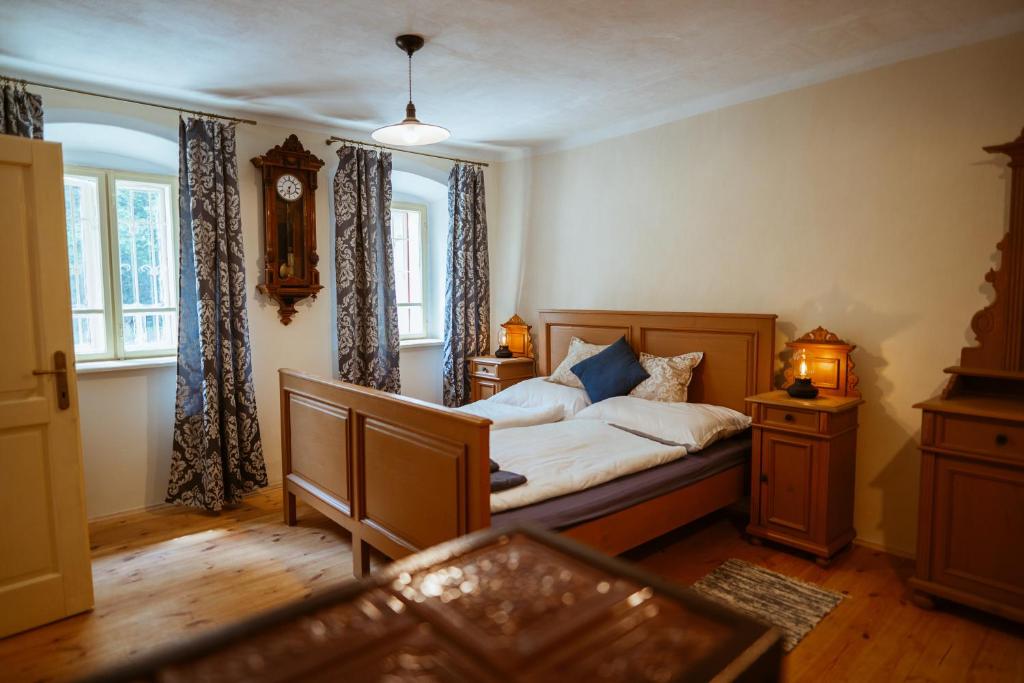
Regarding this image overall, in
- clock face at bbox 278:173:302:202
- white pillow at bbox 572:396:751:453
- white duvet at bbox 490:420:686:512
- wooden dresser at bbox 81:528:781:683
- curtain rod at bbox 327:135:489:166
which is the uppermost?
curtain rod at bbox 327:135:489:166

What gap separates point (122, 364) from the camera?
363cm

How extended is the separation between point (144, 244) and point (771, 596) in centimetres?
409

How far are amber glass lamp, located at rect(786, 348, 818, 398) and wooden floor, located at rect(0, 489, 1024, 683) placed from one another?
2.70 feet

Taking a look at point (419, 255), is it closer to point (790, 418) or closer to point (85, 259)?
point (85, 259)

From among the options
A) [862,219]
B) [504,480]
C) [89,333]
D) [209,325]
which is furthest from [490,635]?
[89,333]

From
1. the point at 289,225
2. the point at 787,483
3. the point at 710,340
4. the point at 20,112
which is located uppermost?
the point at 20,112

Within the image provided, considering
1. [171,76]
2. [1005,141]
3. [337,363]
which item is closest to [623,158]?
[1005,141]

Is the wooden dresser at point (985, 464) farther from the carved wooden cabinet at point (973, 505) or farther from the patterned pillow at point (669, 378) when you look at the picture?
the patterned pillow at point (669, 378)

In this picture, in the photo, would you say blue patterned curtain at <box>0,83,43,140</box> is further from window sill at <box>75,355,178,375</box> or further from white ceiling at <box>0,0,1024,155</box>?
window sill at <box>75,355,178,375</box>

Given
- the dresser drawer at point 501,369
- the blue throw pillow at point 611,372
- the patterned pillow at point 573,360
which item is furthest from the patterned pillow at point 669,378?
the dresser drawer at point 501,369

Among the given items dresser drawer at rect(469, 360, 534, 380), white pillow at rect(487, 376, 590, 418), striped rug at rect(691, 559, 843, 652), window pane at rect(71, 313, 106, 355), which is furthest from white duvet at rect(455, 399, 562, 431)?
window pane at rect(71, 313, 106, 355)

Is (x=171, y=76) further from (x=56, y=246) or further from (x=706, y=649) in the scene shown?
(x=706, y=649)

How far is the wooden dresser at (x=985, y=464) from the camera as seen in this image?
7.65ft

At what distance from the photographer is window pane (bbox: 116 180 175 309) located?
12.6ft
